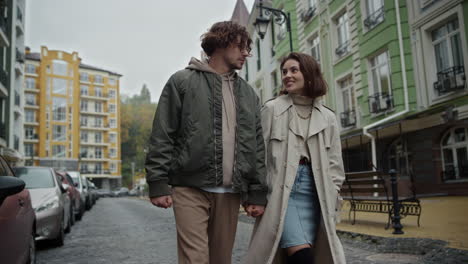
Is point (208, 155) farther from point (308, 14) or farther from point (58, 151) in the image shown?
point (58, 151)

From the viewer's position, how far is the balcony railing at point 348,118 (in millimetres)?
19391

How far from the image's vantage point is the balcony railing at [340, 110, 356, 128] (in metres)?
19.4

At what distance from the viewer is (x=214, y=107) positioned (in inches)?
109

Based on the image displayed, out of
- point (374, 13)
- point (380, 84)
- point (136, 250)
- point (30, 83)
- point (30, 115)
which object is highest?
point (30, 83)

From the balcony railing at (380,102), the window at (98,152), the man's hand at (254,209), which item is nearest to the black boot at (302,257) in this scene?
the man's hand at (254,209)

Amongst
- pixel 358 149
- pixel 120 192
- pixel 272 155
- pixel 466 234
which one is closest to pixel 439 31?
pixel 358 149

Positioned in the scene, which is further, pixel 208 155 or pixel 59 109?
pixel 59 109

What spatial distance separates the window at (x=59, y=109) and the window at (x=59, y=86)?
4.08 ft

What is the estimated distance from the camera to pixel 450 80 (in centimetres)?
1396

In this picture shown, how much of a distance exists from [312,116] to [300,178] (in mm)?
480

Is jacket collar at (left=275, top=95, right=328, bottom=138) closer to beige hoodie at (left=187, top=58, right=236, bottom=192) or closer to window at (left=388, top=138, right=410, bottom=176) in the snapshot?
beige hoodie at (left=187, top=58, right=236, bottom=192)

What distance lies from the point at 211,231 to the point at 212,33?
1294 millimetres

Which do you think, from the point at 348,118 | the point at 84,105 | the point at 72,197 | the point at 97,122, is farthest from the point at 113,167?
the point at 72,197

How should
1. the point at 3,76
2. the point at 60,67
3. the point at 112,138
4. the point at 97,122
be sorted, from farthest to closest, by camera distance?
the point at 112,138
the point at 97,122
the point at 60,67
the point at 3,76
